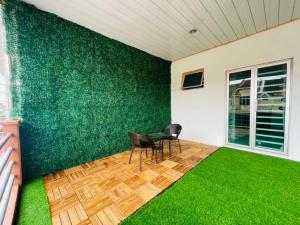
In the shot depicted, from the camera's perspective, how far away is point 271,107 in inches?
119

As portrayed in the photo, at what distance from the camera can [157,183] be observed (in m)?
2.12

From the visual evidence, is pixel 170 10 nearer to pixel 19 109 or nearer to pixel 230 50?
pixel 230 50

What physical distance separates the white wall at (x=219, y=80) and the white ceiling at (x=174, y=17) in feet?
0.86

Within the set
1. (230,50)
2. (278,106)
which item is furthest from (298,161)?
(230,50)

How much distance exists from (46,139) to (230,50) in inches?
184

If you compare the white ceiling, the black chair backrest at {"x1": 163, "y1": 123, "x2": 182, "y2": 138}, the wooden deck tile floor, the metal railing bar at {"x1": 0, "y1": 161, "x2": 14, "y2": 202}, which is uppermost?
the white ceiling

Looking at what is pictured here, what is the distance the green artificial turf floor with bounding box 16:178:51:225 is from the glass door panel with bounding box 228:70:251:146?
4.11 m

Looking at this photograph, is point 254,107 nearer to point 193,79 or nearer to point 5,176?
point 193,79

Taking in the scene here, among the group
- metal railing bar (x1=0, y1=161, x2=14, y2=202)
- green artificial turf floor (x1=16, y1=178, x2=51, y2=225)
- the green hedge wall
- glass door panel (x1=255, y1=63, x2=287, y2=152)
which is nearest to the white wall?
glass door panel (x1=255, y1=63, x2=287, y2=152)

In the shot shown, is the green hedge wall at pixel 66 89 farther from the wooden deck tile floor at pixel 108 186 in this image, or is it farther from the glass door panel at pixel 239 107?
the glass door panel at pixel 239 107

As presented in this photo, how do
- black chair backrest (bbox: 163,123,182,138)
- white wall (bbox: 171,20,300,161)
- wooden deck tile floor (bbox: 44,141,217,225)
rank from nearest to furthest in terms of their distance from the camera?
wooden deck tile floor (bbox: 44,141,217,225), white wall (bbox: 171,20,300,161), black chair backrest (bbox: 163,123,182,138)

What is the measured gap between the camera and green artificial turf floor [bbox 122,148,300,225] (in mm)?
1430

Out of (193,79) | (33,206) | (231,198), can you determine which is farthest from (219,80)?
(33,206)

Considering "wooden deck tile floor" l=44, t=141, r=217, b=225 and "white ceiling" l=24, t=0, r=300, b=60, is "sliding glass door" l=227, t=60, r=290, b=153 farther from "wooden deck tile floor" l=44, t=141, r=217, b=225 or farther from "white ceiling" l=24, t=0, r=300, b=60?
"wooden deck tile floor" l=44, t=141, r=217, b=225
